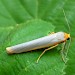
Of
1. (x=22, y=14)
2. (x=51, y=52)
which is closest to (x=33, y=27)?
(x=51, y=52)

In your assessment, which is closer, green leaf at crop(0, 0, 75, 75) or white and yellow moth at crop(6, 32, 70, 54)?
green leaf at crop(0, 0, 75, 75)

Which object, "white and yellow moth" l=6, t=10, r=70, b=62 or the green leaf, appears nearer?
the green leaf

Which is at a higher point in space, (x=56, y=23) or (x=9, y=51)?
(x=9, y=51)

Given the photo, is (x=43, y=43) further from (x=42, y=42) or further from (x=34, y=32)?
(x=34, y=32)

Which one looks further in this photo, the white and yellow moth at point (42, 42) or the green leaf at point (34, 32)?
the white and yellow moth at point (42, 42)

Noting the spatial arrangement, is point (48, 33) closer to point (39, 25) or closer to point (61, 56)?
point (39, 25)

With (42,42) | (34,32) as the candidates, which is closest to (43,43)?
(42,42)

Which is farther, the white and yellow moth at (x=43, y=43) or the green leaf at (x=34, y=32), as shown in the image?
the white and yellow moth at (x=43, y=43)

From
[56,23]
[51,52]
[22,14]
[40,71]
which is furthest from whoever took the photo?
[22,14]
